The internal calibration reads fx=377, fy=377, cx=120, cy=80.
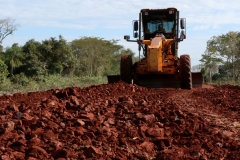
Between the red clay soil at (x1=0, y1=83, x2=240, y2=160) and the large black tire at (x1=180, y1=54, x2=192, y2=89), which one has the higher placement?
the large black tire at (x1=180, y1=54, x2=192, y2=89)

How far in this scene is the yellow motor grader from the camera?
1234cm

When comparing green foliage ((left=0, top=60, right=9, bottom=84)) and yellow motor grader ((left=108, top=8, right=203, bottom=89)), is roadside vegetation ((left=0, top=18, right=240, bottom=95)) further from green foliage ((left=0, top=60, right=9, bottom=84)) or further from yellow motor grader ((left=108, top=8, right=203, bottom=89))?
yellow motor grader ((left=108, top=8, right=203, bottom=89))

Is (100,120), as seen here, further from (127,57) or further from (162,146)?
(127,57)

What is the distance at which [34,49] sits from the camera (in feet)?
94.5

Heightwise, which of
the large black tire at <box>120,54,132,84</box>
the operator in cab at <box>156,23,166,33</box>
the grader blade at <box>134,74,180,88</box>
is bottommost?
the grader blade at <box>134,74,180,88</box>

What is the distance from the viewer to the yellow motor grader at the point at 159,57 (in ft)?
40.5

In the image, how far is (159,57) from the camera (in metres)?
12.4

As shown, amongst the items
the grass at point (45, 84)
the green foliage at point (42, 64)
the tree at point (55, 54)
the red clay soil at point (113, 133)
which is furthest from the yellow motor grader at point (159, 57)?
the tree at point (55, 54)

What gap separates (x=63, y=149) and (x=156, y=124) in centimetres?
177

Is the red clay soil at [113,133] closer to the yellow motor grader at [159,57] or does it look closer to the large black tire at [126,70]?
the yellow motor grader at [159,57]

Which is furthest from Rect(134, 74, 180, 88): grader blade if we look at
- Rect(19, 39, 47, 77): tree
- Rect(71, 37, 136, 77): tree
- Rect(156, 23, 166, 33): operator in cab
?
Rect(71, 37, 136, 77): tree

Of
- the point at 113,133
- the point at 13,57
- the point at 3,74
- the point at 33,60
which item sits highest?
the point at 13,57

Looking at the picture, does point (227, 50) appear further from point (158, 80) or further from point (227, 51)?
point (158, 80)

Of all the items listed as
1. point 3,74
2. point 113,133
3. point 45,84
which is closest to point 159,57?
point 113,133
